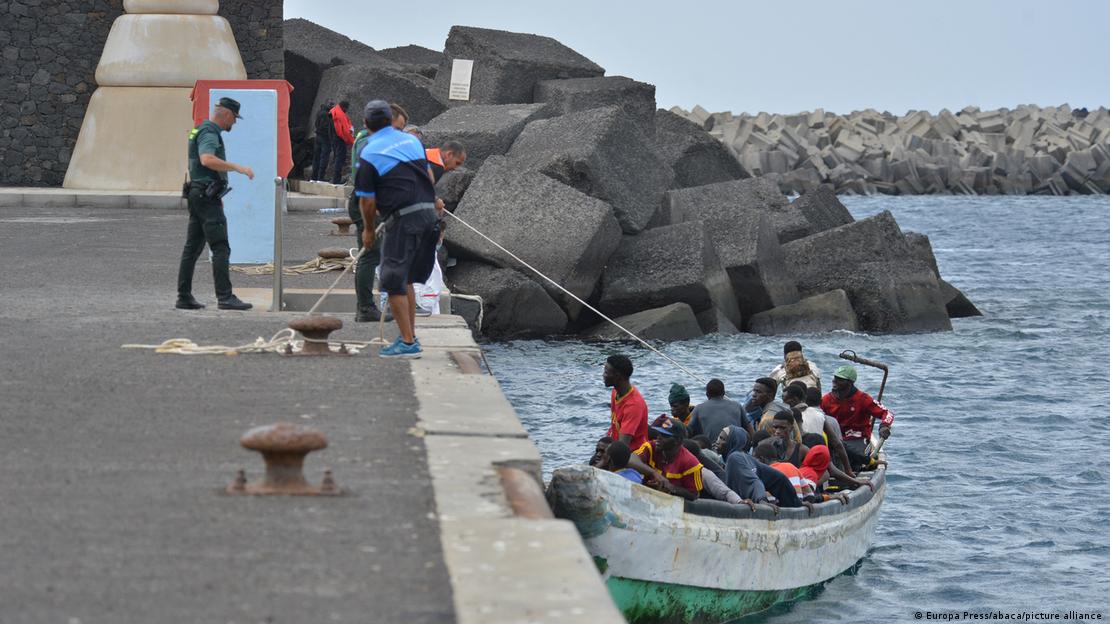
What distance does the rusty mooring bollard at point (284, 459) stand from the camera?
5562mm

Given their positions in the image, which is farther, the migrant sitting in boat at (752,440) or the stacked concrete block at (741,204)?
the stacked concrete block at (741,204)

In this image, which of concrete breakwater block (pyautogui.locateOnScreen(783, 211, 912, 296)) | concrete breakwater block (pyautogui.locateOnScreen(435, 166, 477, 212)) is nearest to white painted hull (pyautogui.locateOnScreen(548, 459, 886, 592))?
Answer: concrete breakwater block (pyautogui.locateOnScreen(435, 166, 477, 212))

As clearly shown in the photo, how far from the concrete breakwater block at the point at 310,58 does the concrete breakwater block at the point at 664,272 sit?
372 inches

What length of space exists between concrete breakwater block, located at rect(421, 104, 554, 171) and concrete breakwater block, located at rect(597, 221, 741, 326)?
3389 mm

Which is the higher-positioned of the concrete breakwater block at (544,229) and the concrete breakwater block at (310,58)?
the concrete breakwater block at (310,58)

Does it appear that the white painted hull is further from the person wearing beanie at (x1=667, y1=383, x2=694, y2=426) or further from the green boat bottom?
the person wearing beanie at (x1=667, y1=383, x2=694, y2=426)

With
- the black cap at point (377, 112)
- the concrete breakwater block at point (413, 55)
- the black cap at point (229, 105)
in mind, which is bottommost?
the concrete breakwater block at point (413, 55)

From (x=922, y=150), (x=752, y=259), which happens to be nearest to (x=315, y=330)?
(x=752, y=259)

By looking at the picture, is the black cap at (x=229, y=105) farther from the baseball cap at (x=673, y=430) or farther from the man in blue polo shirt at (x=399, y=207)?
the baseball cap at (x=673, y=430)

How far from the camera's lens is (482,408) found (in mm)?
7488

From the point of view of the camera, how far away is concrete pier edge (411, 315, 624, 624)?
456cm

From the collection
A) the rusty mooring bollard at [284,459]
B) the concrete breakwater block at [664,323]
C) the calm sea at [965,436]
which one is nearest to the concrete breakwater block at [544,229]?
the concrete breakwater block at [664,323]

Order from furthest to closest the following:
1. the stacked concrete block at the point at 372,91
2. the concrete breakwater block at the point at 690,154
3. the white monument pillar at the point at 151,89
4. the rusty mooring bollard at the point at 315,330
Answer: the concrete breakwater block at the point at 690,154, the stacked concrete block at the point at 372,91, the white monument pillar at the point at 151,89, the rusty mooring bollard at the point at 315,330

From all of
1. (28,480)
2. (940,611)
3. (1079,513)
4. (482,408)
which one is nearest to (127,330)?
(482,408)
